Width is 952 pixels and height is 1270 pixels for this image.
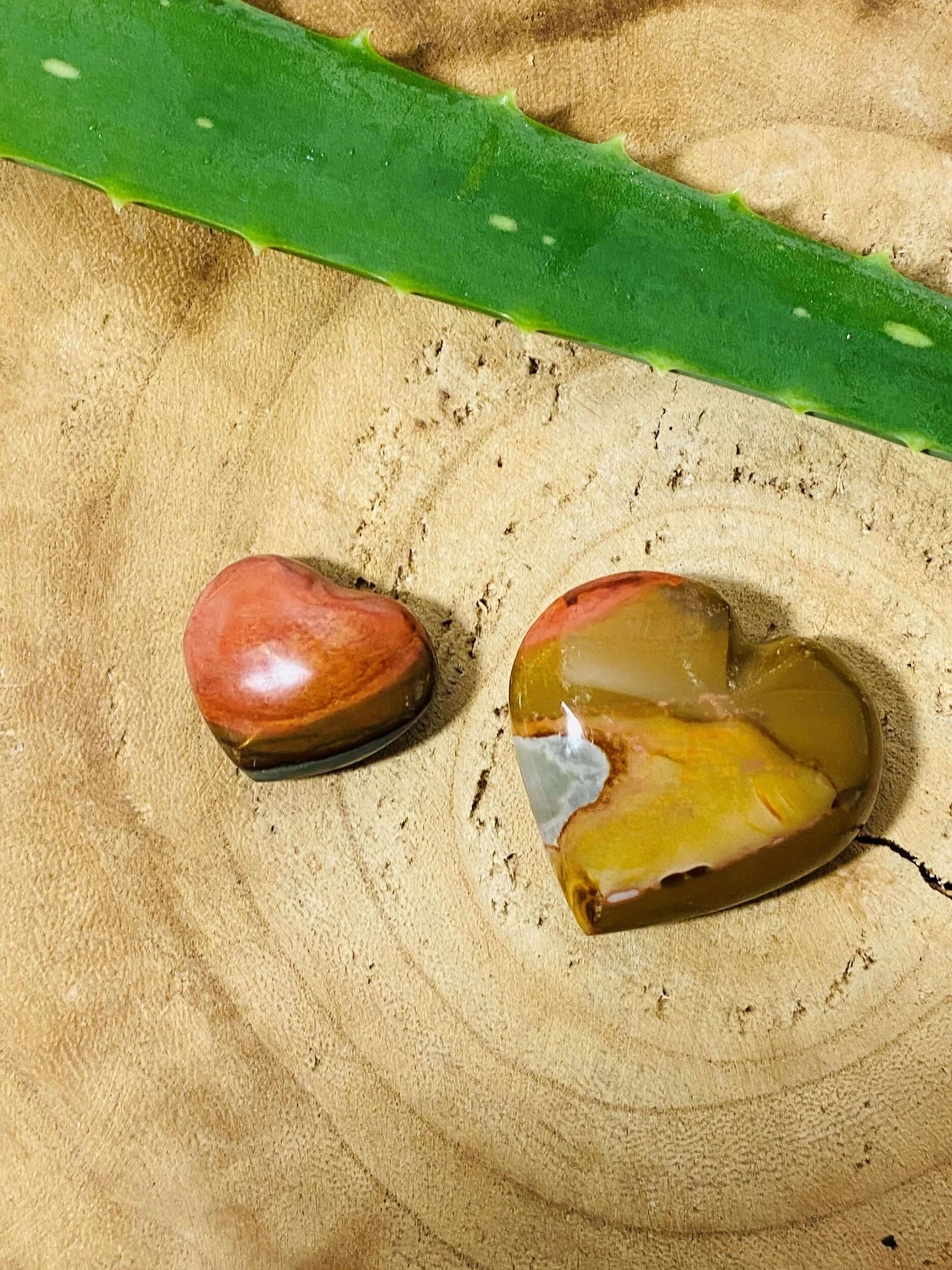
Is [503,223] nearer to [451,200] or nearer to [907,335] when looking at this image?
[451,200]

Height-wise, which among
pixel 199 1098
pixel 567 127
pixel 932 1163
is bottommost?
pixel 199 1098

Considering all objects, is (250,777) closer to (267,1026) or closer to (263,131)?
(267,1026)

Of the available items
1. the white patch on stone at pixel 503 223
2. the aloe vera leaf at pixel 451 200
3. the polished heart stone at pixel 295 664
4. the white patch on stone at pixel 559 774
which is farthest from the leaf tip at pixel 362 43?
the white patch on stone at pixel 559 774

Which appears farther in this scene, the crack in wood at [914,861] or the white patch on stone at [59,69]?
the crack in wood at [914,861]

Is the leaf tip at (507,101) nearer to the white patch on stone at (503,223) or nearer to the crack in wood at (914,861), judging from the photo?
the white patch on stone at (503,223)

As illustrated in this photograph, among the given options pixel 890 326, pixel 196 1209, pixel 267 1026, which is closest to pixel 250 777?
pixel 267 1026

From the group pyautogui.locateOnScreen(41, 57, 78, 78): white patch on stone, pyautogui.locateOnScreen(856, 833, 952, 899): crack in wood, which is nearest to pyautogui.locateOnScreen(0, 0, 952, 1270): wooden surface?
pyautogui.locateOnScreen(856, 833, 952, 899): crack in wood
